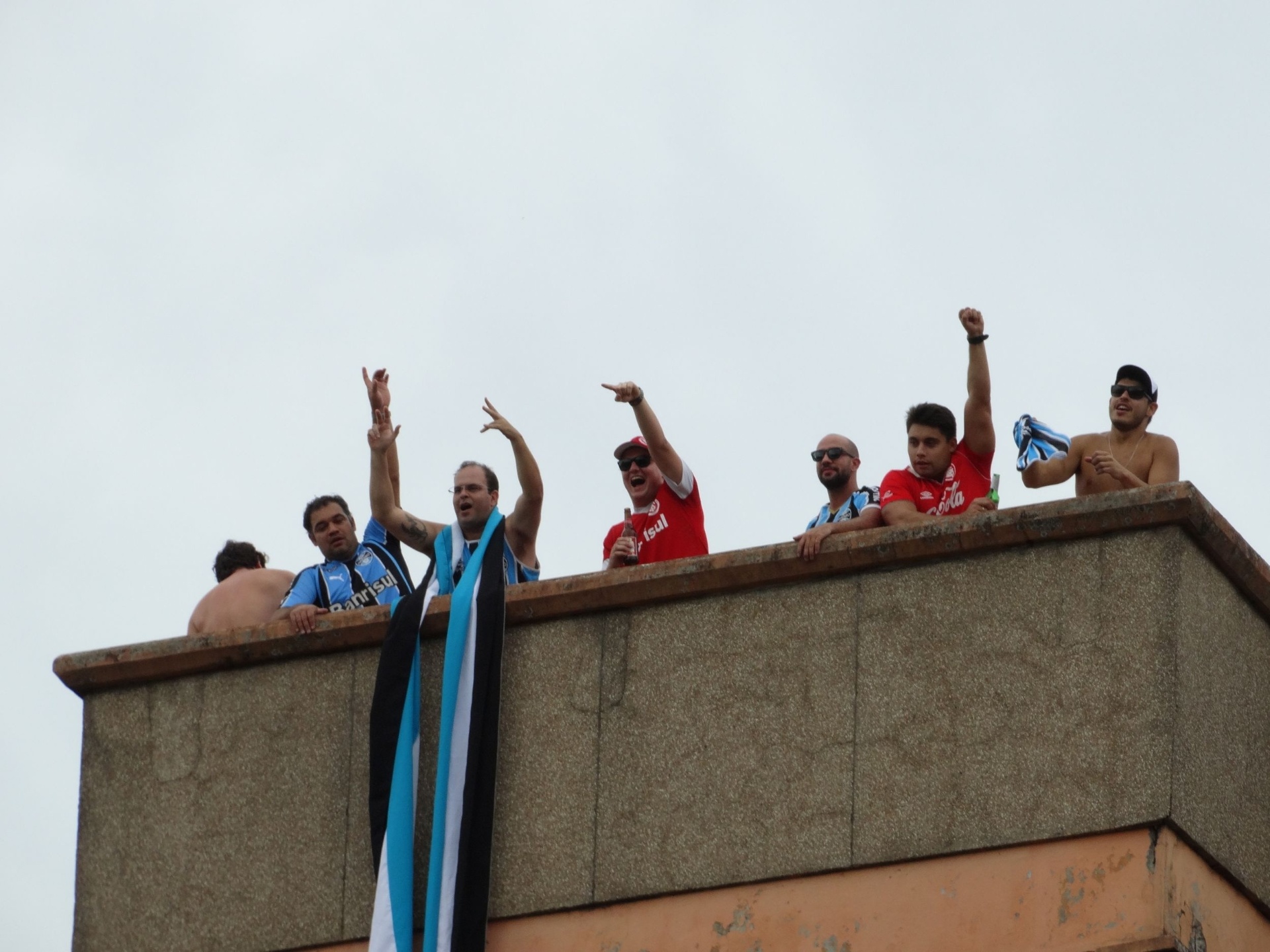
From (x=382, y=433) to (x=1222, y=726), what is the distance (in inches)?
196

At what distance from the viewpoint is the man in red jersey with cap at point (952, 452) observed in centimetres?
1208

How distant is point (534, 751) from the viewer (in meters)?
11.9

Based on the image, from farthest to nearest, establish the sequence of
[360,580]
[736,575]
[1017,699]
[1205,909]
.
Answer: [360,580]
[736,575]
[1017,699]
[1205,909]

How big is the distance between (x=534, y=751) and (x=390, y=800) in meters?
0.71

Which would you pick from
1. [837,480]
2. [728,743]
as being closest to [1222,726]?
[728,743]

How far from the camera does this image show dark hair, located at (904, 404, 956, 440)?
1216cm

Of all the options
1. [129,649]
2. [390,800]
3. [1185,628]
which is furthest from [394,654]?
[1185,628]

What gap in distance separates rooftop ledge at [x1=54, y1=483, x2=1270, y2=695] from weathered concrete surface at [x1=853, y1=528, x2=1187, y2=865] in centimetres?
11

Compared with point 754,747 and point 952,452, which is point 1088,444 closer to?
point 952,452

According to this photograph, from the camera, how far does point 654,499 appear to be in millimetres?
13086

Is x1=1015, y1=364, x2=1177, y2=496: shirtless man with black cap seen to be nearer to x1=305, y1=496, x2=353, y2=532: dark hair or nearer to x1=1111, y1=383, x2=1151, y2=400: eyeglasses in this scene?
x1=1111, y1=383, x2=1151, y2=400: eyeglasses

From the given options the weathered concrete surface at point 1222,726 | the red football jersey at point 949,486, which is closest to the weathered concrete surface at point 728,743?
the red football jersey at point 949,486

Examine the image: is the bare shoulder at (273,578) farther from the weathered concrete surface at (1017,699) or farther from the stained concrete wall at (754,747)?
the weathered concrete surface at (1017,699)

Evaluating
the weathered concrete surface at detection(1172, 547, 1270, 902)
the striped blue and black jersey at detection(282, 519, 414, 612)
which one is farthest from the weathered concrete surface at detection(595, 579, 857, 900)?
the striped blue and black jersey at detection(282, 519, 414, 612)
